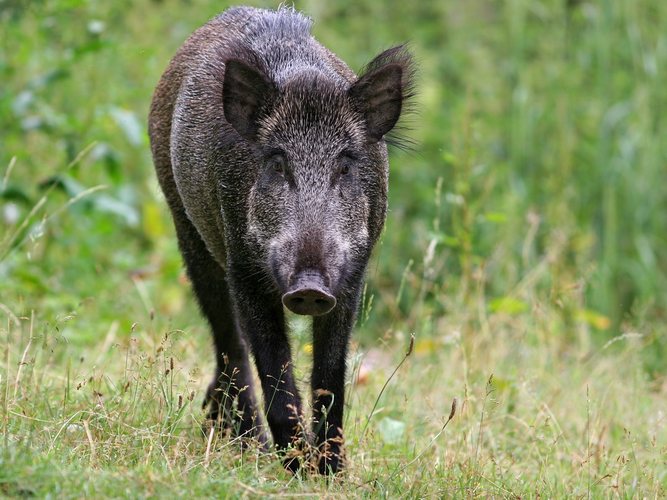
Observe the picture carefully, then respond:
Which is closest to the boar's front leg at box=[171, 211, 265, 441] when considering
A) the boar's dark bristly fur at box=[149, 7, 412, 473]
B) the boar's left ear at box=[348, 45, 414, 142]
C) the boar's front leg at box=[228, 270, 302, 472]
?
the boar's dark bristly fur at box=[149, 7, 412, 473]

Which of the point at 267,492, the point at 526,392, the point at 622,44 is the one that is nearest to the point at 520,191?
the point at 622,44

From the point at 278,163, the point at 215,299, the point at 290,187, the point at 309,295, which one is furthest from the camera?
the point at 215,299

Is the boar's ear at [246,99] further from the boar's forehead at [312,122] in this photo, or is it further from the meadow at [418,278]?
the meadow at [418,278]

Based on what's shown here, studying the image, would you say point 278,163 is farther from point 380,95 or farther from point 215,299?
point 215,299

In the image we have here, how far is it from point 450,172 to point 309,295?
667 centimetres

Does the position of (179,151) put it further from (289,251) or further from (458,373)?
(458,373)

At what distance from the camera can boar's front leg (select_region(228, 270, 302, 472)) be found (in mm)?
4156

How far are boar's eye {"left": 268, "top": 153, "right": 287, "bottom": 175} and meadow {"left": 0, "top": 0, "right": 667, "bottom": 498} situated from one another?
1.84ft

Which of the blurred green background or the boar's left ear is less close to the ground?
the boar's left ear

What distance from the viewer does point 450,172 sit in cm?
1012

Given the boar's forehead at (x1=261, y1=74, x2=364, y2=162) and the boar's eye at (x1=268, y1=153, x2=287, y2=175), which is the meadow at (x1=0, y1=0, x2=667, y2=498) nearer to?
the boar's forehead at (x1=261, y1=74, x2=364, y2=162)

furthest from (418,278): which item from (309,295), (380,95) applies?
(309,295)

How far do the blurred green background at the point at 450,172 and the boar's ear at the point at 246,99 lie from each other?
5.58 ft

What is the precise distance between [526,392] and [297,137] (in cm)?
169
